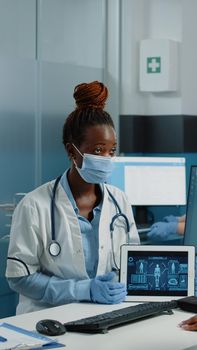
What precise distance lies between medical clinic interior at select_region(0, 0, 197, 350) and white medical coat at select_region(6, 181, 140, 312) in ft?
4.53

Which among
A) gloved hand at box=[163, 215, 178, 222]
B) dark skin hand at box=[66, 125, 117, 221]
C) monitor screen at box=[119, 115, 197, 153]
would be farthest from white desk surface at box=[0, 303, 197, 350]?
monitor screen at box=[119, 115, 197, 153]

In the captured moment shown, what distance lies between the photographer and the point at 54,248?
237cm

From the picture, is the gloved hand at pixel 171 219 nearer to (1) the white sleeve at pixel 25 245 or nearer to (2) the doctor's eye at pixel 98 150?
(2) the doctor's eye at pixel 98 150

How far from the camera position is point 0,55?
3871mm

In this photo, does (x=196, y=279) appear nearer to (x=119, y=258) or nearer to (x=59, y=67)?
(x=119, y=258)

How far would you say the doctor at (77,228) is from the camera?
232 centimetres

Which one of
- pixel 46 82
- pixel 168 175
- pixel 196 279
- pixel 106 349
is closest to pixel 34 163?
pixel 46 82

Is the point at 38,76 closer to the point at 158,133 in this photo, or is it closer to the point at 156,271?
the point at 158,133

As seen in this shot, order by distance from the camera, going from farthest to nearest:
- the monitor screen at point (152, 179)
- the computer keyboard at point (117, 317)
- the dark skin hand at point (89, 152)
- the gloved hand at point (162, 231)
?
1. the monitor screen at point (152, 179)
2. the gloved hand at point (162, 231)
3. the dark skin hand at point (89, 152)
4. the computer keyboard at point (117, 317)

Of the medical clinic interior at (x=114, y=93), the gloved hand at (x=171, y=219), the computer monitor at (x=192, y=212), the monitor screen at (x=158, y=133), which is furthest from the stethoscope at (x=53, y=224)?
the monitor screen at (x=158, y=133)

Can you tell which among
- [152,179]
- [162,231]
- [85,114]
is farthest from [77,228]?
[152,179]

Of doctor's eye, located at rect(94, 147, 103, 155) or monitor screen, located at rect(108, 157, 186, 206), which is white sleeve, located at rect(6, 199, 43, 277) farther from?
monitor screen, located at rect(108, 157, 186, 206)

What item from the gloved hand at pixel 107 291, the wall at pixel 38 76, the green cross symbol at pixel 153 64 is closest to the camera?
the gloved hand at pixel 107 291

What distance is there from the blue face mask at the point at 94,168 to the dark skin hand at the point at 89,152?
0.01m
